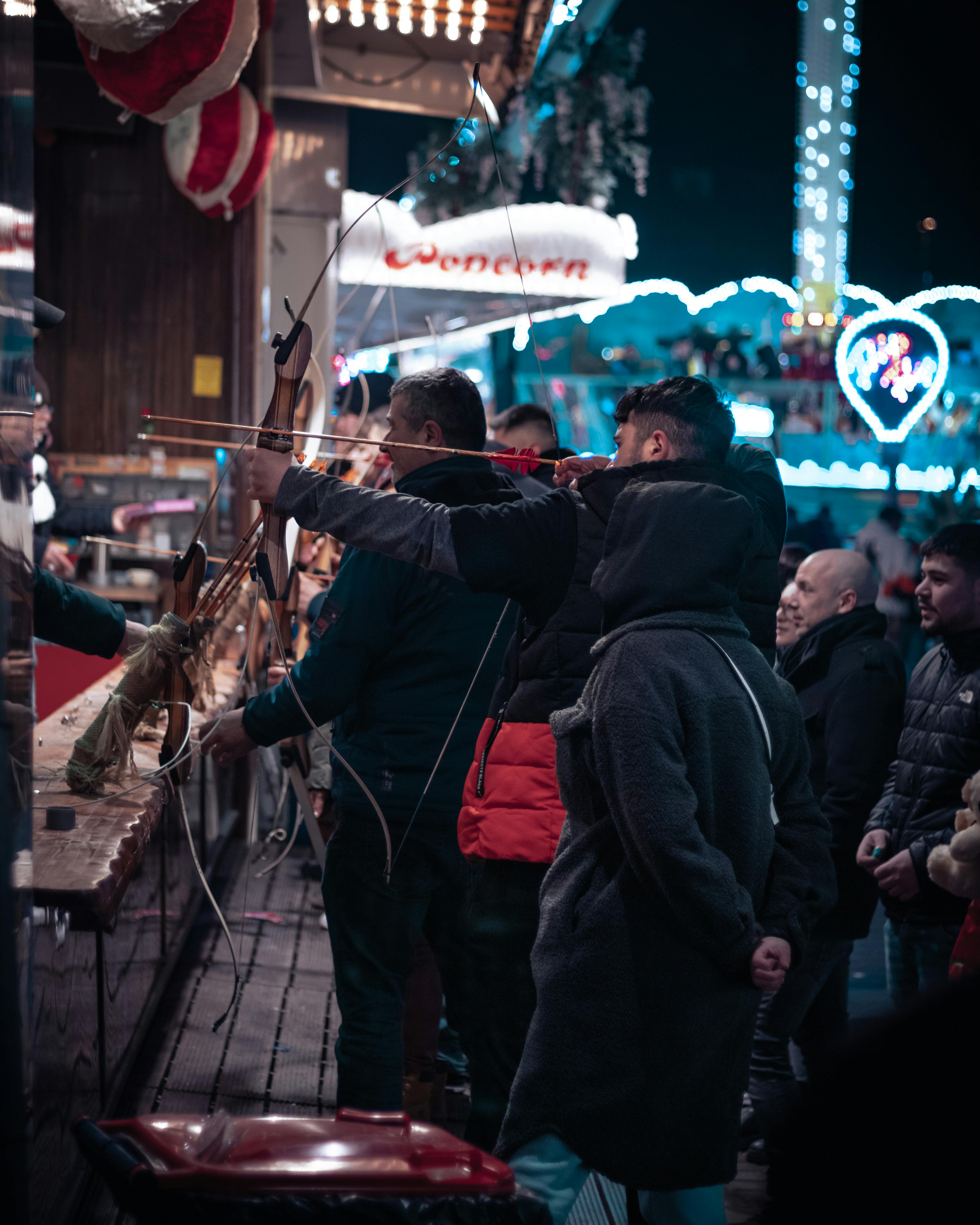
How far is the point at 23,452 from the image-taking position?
1.46m

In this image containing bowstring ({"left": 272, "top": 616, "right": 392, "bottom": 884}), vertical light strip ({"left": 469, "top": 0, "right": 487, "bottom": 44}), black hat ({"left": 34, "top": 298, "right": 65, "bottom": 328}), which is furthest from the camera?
vertical light strip ({"left": 469, "top": 0, "right": 487, "bottom": 44})

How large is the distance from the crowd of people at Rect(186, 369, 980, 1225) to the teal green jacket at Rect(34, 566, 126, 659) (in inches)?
14.6

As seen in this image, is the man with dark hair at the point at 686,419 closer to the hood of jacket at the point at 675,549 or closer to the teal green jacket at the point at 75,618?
the hood of jacket at the point at 675,549

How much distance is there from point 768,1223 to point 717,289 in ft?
28.5

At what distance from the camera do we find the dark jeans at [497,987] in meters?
2.41

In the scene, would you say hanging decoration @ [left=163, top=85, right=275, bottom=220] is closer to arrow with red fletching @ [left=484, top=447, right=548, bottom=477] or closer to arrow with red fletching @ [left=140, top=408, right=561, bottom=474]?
arrow with red fletching @ [left=484, top=447, right=548, bottom=477]

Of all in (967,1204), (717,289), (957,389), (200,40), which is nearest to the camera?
(967,1204)

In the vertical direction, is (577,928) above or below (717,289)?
below

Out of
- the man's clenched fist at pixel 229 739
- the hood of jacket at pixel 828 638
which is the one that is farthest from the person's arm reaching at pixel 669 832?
the hood of jacket at pixel 828 638

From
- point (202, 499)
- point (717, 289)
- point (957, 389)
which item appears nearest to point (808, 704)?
point (202, 499)

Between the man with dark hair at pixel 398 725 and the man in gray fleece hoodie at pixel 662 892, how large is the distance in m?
0.67

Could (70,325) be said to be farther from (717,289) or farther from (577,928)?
(577,928)

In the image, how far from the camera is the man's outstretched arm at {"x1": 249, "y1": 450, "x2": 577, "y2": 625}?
2.14 metres

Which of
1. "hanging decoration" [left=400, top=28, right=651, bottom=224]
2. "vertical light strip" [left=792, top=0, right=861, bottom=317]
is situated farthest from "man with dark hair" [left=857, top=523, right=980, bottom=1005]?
"vertical light strip" [left=792, top=0, right=861, bottom=317]
